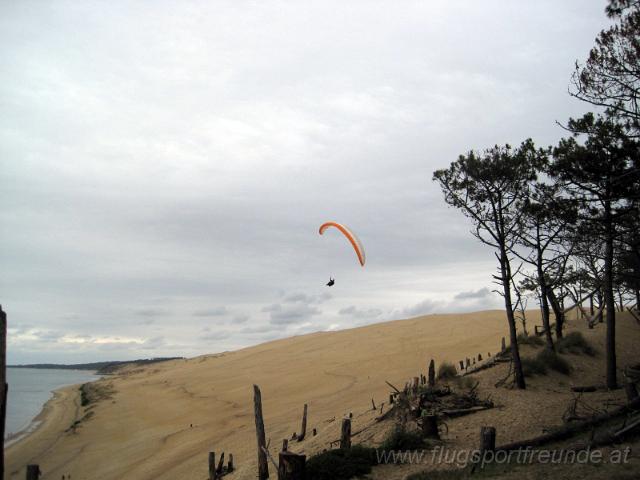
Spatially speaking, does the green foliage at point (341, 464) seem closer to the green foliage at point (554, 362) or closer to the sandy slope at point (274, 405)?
the sandy slope at point (274, 405)

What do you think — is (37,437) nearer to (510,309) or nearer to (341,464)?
(341,464)

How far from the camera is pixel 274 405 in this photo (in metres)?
31.7

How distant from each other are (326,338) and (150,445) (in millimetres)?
42823

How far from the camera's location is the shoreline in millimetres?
27069

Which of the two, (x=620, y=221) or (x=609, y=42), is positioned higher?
(x=609, y=42)

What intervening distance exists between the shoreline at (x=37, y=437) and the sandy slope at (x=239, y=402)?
0.16m

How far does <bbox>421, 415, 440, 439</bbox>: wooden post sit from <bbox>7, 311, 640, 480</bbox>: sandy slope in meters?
0.67

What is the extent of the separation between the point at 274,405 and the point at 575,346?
59.8 ft

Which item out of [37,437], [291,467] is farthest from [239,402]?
[291,467]

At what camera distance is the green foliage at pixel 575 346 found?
24.2 metres

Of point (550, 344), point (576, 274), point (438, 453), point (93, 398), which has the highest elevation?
point (576, 274)

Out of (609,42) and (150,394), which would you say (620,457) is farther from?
(150,394)

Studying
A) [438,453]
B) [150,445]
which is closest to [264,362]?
[150,445]

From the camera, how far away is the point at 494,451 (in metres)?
10.8
